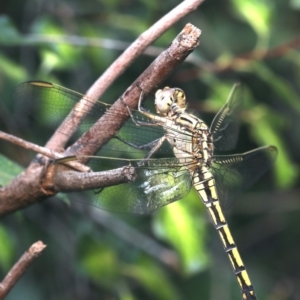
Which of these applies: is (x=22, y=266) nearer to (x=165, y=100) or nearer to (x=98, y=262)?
(x=165, y=100)

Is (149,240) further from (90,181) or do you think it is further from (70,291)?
(90,181)

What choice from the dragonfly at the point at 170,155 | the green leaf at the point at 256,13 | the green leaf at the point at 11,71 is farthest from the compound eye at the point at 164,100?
the green leaf at the point at 256,13

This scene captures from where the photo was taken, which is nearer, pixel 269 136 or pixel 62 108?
pixel 62 108

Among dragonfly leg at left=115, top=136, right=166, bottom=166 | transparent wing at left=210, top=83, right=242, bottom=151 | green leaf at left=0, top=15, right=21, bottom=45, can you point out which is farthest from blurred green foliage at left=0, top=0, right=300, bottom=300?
dragonfly leg at left=115, top=136, right=166, bottom=166


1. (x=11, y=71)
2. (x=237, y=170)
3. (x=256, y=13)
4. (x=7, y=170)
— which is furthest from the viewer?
(x=256, y=13)

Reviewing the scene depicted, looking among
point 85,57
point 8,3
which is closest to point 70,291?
point 85,57

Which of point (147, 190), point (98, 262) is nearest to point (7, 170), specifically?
point (147, 190)

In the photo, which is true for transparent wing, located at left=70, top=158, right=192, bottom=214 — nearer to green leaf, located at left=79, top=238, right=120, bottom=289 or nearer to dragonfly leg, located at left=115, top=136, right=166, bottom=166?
dragonfly leg, located at left=115, top=136, right=166, bottom=166
